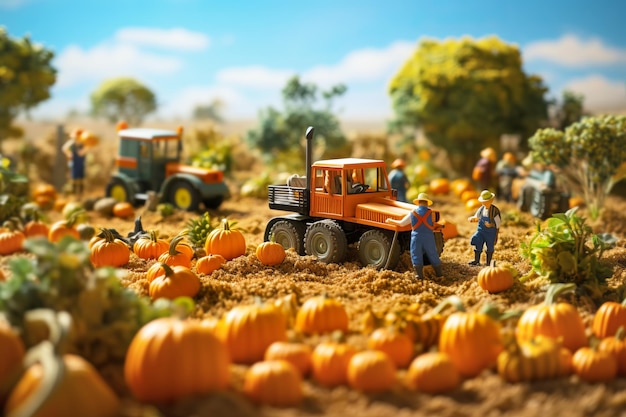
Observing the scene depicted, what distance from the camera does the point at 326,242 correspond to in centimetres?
895

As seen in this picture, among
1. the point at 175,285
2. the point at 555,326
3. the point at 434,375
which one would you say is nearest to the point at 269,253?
the point at 175,285

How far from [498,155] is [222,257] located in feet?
37.3

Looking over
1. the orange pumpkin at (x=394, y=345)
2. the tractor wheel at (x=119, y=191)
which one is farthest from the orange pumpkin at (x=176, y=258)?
the tractor wheel at (x=119, y=191)

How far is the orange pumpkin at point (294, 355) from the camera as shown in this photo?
5266mm

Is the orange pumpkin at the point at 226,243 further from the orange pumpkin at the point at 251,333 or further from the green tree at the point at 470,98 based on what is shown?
the green tree at the point at 470,98

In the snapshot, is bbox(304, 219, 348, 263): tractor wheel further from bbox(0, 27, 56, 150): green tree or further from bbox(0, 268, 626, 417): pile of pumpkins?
bbox(0, 27, 56, 150): green tree

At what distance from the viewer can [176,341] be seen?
4.79m

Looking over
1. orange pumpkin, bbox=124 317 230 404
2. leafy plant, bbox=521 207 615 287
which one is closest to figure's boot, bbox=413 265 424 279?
leafy plant, bbox=521 207 615 287

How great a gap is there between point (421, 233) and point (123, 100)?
30.0m

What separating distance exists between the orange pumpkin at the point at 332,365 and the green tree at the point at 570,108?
15.0 m

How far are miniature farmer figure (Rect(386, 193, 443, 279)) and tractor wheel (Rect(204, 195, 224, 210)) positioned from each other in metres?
6.19

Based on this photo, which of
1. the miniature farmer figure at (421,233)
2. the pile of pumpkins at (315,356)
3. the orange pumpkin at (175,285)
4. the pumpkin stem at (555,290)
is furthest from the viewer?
the miniature farmer figure at (421,233)

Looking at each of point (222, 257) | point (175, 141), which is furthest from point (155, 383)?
point (175, 141)

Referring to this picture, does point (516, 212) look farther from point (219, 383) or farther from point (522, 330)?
point (219, 383)
